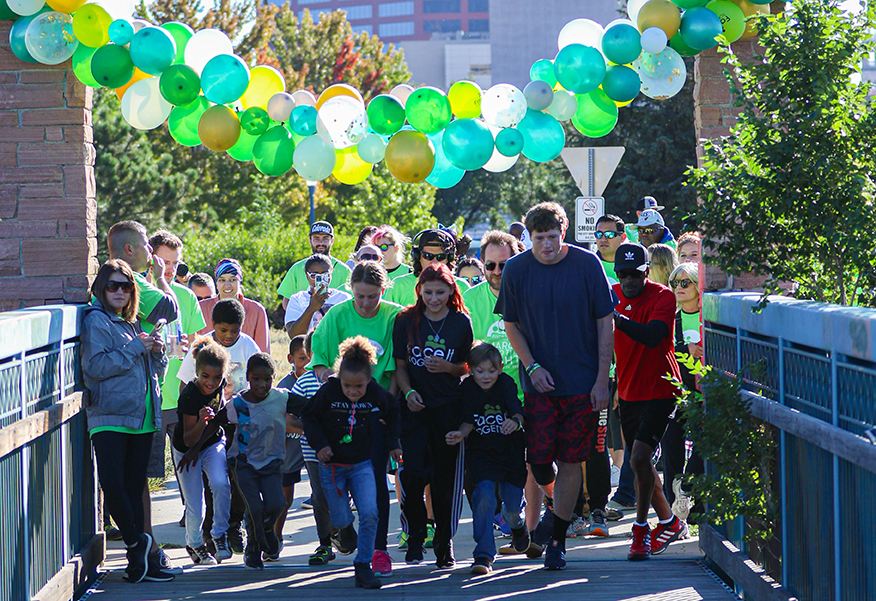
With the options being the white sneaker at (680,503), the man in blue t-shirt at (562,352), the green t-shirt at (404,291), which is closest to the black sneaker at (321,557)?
the man in blue t-shirt at (562,352)

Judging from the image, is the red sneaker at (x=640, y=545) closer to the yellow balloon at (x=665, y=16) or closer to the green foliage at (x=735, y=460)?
the green foliage at (x=735, y=460)

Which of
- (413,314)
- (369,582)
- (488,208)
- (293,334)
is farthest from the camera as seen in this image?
(488,208)

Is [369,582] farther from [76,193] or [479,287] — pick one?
[76,193]

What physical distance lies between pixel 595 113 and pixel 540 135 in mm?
461

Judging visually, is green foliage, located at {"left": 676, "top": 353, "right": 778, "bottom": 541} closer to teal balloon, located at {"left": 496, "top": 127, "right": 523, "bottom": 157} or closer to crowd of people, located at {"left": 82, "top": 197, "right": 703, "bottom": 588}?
crowd of people, located at {"left": 82, "top": 197, "right": 703, "bottom": 588}

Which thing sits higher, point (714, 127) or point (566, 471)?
point (714, 127)

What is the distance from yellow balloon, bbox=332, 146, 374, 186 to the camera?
871 centimetres

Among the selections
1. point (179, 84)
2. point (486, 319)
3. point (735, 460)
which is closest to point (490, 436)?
point (486, 319)

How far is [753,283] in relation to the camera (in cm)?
642

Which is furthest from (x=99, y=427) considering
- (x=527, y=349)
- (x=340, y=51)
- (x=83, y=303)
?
(x=340, y=51)

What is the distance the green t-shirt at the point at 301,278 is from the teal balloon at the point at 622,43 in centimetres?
344

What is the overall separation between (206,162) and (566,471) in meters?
30.5

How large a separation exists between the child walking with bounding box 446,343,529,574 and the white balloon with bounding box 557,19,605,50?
9.92 feet

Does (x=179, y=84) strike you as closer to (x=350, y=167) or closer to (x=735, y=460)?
(x=350, y=167)
